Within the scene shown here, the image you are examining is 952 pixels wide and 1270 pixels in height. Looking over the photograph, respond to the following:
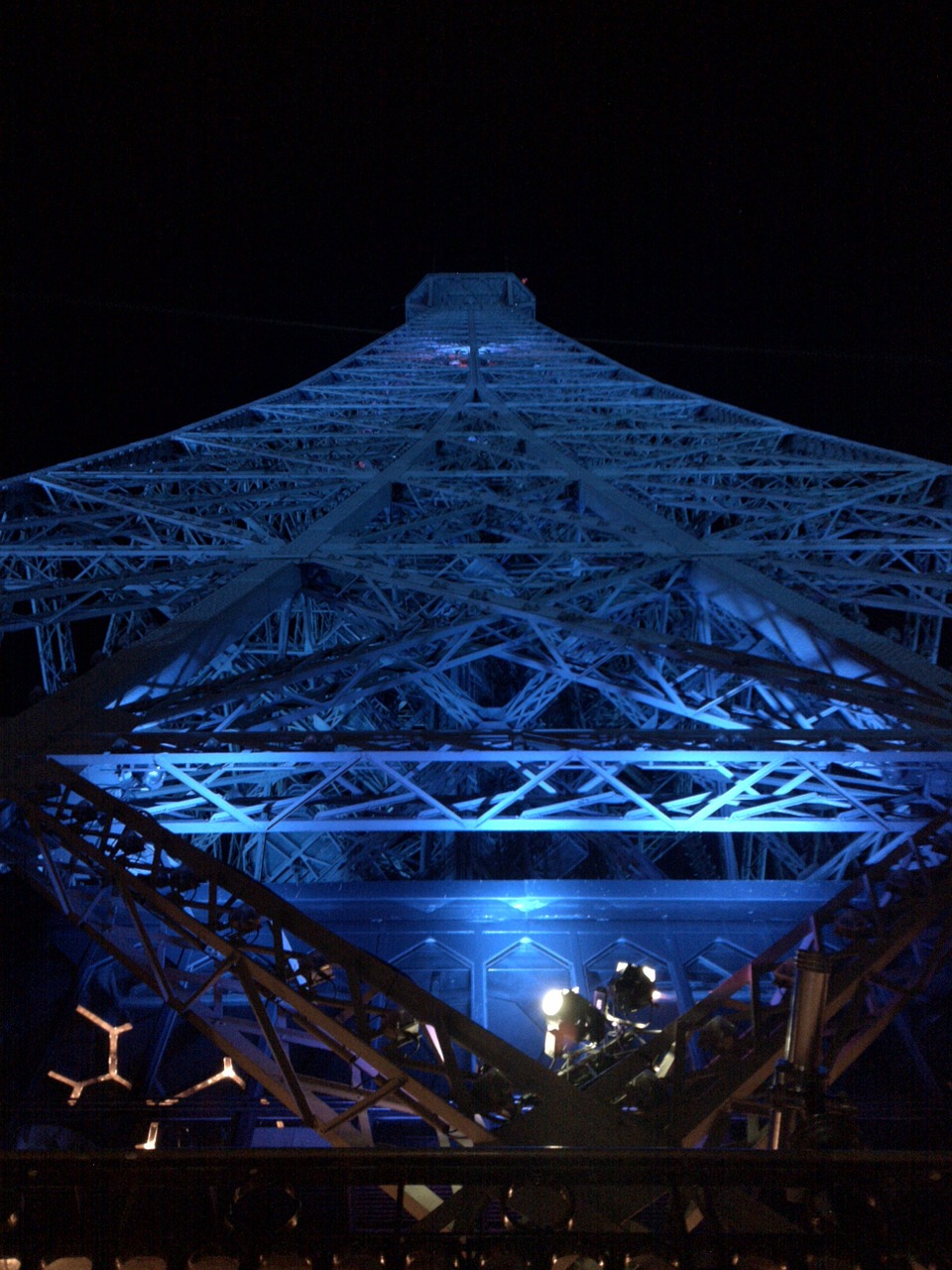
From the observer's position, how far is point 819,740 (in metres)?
5.73

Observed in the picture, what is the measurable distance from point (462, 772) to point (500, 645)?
3.48 m

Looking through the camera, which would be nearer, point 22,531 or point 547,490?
point 547,490

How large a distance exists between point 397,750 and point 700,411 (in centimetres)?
1504

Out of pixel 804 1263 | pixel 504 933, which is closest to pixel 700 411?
pixel 504 933

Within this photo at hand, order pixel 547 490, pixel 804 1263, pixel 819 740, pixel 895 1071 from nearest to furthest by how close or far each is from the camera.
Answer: pixel 804 1263 → pixel 819 740 → pixel 895 1071 → pixel 547 490

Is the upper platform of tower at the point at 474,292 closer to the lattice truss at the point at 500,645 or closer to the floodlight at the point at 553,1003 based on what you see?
the lattice truss at the point at 500,645

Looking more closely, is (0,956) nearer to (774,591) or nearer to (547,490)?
(774,591)

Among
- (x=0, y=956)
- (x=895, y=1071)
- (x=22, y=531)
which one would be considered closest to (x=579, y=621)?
(x=895, y=1071)

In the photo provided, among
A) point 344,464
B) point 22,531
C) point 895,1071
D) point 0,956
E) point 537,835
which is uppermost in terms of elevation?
point 344,464

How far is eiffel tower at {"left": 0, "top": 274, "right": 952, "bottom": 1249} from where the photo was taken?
170 inches

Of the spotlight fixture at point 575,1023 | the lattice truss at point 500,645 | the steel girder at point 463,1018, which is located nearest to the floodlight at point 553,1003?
the spotlight fixture at point 575,1023

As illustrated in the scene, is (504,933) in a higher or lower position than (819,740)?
lower

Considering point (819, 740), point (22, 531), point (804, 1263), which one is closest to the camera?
point (804, 1263)

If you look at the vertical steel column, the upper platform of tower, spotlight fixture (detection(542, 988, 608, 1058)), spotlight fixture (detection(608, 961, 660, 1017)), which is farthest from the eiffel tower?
the upper platform of tower
